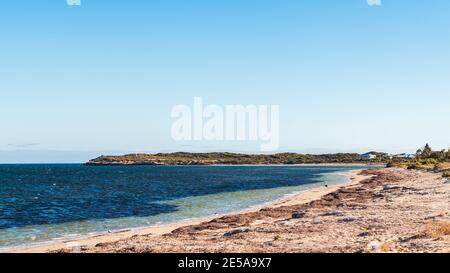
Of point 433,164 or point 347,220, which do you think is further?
point 433,164

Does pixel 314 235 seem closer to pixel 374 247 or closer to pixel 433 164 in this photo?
pixel 374 247

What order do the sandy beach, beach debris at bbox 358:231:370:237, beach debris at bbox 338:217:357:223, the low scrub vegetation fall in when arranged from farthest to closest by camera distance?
the low scrub vegetation, beach debris at bbox 338:217:357:223, beach debris at bbox 358:231:370:237, the sandy beach

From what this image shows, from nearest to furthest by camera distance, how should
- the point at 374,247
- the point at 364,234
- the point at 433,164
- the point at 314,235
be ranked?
1. the point at 374,247
2. the point at 364,234
3. the point at 314,235
4. the point at 433,164

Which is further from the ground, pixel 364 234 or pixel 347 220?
→ pixel 364 234

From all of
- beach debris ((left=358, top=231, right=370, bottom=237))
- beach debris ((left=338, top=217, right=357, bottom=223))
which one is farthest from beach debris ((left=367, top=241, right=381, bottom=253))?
beach debris ((left=338, top=217, right=357, bottom=223))

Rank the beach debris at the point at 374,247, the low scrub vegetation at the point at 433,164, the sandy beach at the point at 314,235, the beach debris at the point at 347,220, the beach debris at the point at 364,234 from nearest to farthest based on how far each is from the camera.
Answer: the beach debris at the point at 374,247
the sandy beach at the point at 314,235
the beach debris at the point at 364,234
the beach debris at the point at 347,220
the low scrub vegetation at the point at 433,164

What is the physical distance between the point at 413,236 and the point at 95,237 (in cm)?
1830

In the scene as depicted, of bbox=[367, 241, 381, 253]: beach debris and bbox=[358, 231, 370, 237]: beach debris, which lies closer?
bbox=[367, 241, 381, 253]: beach debris

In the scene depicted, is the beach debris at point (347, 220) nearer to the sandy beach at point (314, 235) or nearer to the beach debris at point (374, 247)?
the sandy beach at point (314, 235)


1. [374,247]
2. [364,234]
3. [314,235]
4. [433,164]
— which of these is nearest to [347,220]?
[314,235]

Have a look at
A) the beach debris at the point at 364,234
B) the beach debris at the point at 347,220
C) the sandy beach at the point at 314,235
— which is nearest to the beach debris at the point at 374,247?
the sandy beach at the point at 314,235

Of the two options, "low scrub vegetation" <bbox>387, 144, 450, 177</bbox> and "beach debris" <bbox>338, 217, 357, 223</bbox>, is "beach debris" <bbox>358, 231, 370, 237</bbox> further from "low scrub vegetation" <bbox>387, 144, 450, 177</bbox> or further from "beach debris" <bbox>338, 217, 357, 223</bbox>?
"low scrub vegetation" <bbox>387, 144, 450, 177</bbox>

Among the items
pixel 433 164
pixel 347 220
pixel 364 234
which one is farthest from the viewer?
pixel 433 164
